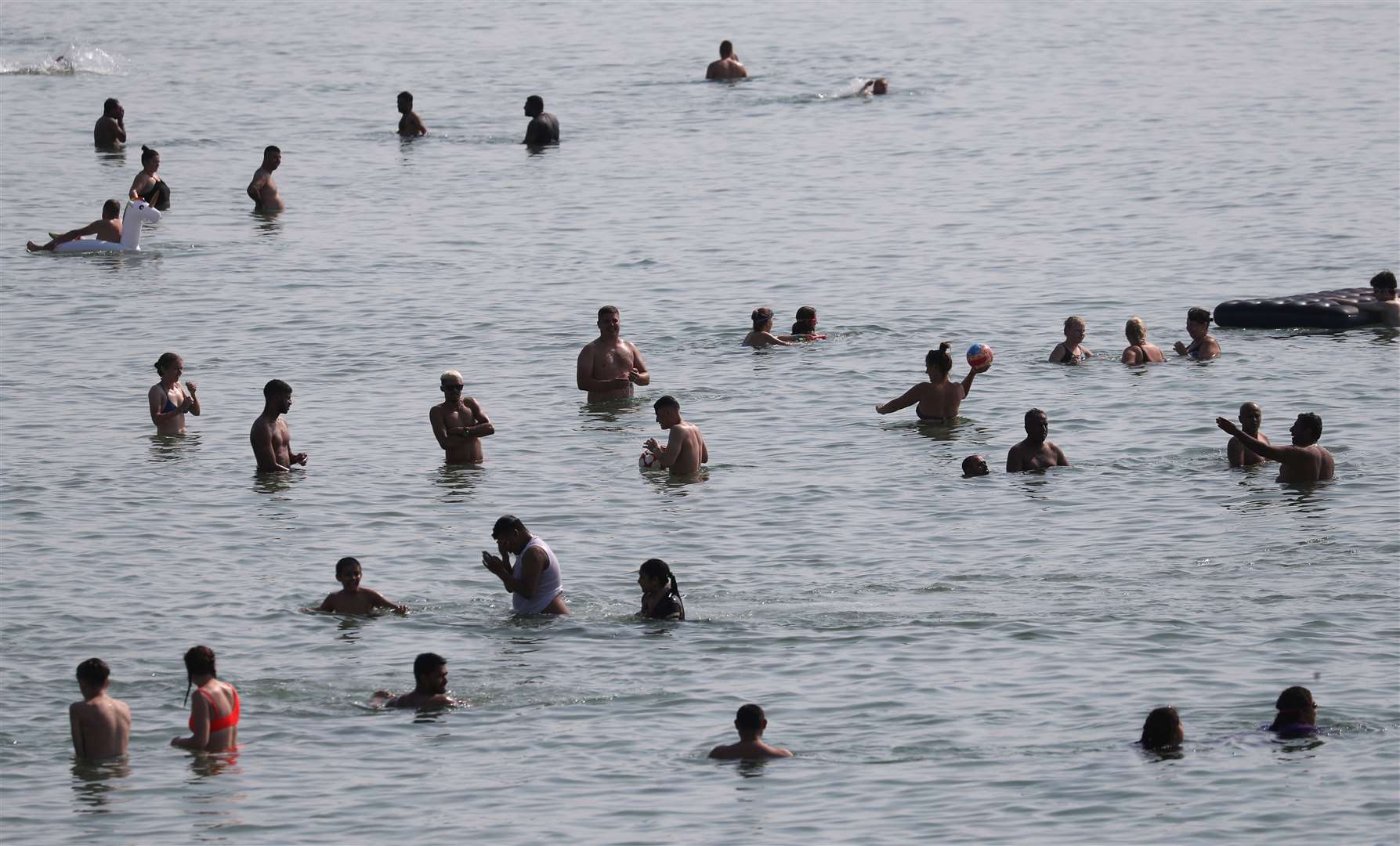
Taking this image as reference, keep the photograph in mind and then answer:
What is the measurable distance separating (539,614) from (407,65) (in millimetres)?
42941

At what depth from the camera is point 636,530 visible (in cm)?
2186

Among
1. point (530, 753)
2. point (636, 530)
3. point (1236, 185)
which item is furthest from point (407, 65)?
point (530, 753)

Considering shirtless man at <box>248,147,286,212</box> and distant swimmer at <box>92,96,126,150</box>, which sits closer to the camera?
shirtless man at <box>248,147,286,212</box>

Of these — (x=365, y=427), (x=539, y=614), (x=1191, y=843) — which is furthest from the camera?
(x=365, y=427)

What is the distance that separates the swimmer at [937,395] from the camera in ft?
83.1

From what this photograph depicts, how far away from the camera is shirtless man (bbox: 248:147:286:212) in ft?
131

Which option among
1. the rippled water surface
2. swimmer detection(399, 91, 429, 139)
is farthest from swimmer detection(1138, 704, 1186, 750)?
swimmer detection(399, 91, 429, 139)

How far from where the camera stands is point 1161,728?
51.7 feet

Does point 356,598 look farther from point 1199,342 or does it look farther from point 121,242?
point 121,242

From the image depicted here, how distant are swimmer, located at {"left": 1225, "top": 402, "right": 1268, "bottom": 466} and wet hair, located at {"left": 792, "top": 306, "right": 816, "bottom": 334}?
25.0ft

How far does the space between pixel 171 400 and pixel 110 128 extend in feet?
74.7

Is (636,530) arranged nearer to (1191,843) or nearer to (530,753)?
(530,753)

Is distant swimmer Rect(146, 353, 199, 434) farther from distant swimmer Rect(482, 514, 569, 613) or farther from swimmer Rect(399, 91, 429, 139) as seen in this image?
swimmer Rect(399, 91, 429, 139)

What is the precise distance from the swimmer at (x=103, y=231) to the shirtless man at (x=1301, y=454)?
21.0m
